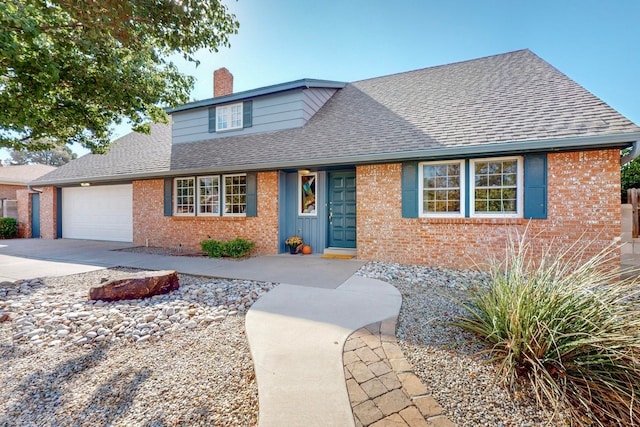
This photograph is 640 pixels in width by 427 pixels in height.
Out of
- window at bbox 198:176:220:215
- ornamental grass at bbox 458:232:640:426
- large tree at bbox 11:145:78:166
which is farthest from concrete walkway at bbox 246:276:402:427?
large tree at bbox 11:145:78:166

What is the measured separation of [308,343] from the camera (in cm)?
282

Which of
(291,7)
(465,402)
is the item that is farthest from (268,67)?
(465,402)

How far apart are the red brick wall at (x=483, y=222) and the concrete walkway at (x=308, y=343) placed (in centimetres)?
206

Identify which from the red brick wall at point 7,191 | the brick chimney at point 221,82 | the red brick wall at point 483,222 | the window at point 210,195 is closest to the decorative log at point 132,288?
the window at point 210,195

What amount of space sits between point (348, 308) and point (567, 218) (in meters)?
4.92

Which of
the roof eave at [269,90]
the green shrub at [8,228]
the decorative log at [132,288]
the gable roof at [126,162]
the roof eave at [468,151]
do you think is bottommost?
the decorative log at [132,288]

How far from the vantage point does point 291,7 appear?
7223 millimetres

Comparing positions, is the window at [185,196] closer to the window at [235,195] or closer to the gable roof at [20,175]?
the window at [235,195]

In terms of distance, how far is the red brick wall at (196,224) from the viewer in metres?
8.16

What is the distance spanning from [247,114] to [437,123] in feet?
20.6

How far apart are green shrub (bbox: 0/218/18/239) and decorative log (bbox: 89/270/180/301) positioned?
1377 cm

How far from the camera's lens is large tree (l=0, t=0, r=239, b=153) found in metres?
4.30

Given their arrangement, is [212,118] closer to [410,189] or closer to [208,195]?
[208,195]

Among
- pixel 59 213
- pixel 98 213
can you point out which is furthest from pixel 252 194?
pixel 59 213
